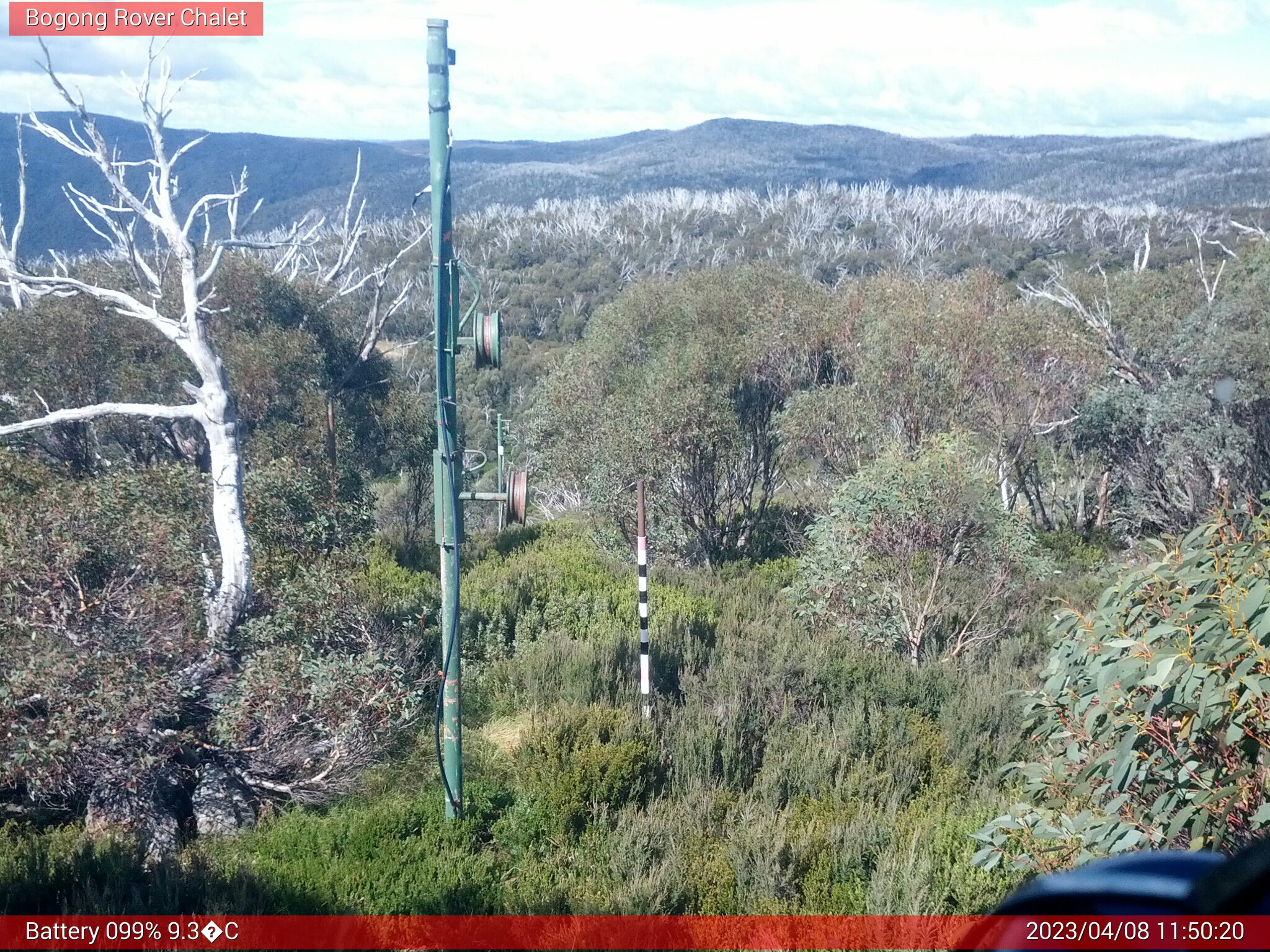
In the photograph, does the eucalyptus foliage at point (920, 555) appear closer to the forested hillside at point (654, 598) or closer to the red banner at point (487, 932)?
the forested hillside at point (654, 598)

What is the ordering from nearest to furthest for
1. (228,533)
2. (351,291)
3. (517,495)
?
(517,495) → (228,533) → (351,291)

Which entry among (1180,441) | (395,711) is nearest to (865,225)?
(1180,441)

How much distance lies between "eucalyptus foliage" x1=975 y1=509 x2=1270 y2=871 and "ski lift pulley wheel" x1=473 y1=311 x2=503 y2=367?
3162 mm

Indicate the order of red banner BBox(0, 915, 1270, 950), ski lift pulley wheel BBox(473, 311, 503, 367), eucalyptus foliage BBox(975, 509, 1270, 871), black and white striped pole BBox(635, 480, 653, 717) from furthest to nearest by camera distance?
1. black and white striped pole BBox(635, 480, 653, 717)
2. ski lift pulley wheel BBox(473, 311, 503, 367)
3. red banner BBox(0, 915, 1270, 950)
4. eucalyptus foliage BBox(975, 509, 1270, 871)

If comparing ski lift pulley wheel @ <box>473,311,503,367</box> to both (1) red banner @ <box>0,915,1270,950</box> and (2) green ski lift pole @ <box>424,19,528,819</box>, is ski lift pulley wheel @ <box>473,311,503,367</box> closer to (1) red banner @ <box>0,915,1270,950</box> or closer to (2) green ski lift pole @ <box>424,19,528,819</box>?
(2) green ski lift pole @ <box>424,19,528,819</box>

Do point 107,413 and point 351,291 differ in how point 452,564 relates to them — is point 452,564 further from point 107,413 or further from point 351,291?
point 351,291

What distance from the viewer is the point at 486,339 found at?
540 cm

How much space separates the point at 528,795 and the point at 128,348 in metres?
9.19

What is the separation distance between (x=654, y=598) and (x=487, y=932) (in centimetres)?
655

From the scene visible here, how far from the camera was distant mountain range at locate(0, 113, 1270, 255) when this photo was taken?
6591 cm

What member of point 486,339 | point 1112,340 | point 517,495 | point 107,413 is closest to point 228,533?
point 107,413

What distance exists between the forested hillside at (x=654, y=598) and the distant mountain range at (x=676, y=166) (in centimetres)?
4048

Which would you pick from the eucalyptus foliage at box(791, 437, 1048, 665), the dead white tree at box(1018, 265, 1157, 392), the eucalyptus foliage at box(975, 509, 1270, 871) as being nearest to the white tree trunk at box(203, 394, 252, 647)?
the eucalyptus foliage at box(975, 509, 1270, 871)

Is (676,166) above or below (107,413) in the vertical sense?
above
